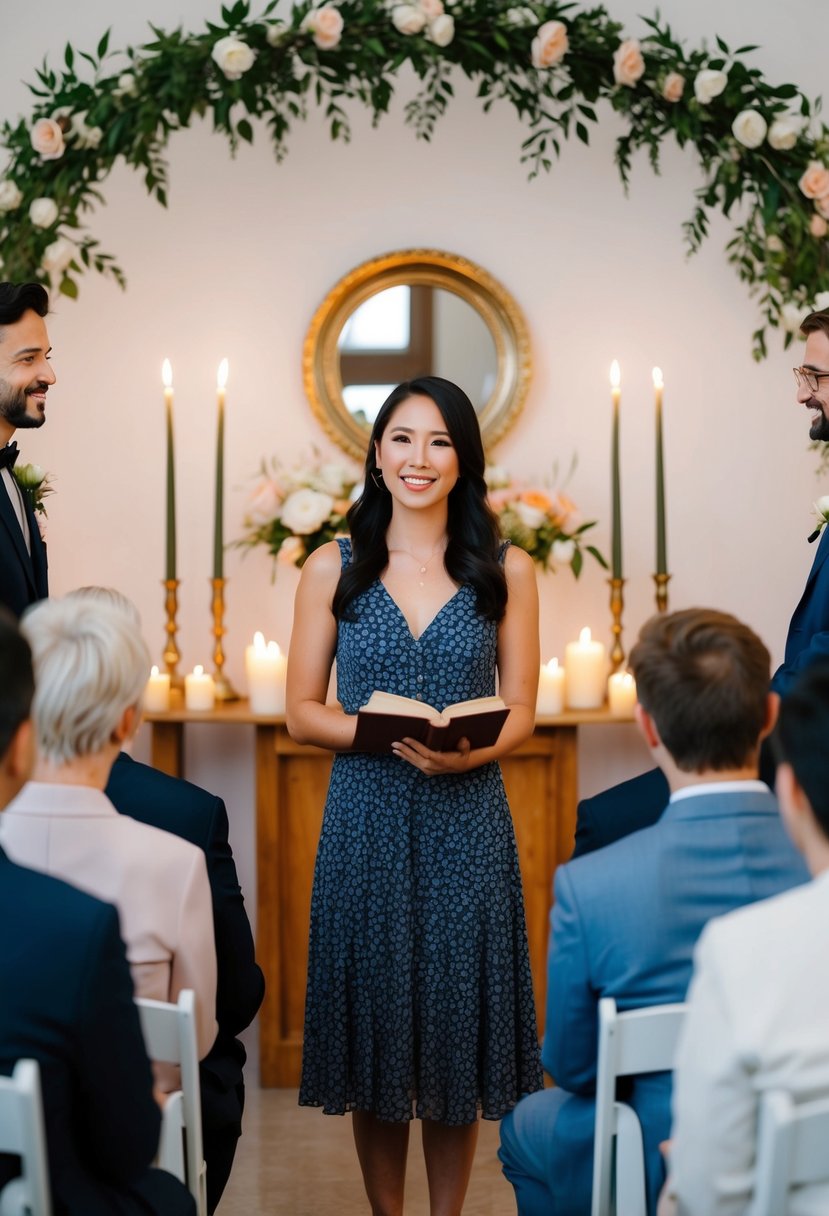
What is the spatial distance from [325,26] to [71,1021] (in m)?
2.83

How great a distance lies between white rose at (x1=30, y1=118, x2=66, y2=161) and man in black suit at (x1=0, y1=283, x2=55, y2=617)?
2.31ft

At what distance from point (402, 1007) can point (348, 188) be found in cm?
247

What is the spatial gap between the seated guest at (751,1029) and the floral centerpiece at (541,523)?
2.28 meters

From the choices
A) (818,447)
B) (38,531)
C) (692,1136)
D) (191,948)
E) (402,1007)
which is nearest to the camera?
(692,1136)

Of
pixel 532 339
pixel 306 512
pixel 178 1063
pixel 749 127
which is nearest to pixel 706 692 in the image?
pixel 178 1063

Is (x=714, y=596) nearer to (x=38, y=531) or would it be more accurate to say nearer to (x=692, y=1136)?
(x=38, y=531)

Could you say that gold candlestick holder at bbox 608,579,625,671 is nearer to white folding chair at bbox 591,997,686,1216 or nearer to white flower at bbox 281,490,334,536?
white flower at bbox 281,490,334,536

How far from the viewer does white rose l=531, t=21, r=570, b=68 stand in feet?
11.5

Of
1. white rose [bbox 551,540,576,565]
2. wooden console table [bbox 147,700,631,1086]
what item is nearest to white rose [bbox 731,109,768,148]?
white rose [bbox 551,540,576,565]

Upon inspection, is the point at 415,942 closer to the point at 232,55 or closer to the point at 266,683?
the point at 266,683

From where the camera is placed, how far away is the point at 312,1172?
320cm

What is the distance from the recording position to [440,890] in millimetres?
2533

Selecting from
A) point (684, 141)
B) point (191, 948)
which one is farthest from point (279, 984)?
point (684, 141)

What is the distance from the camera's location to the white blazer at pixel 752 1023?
52.4 inches
